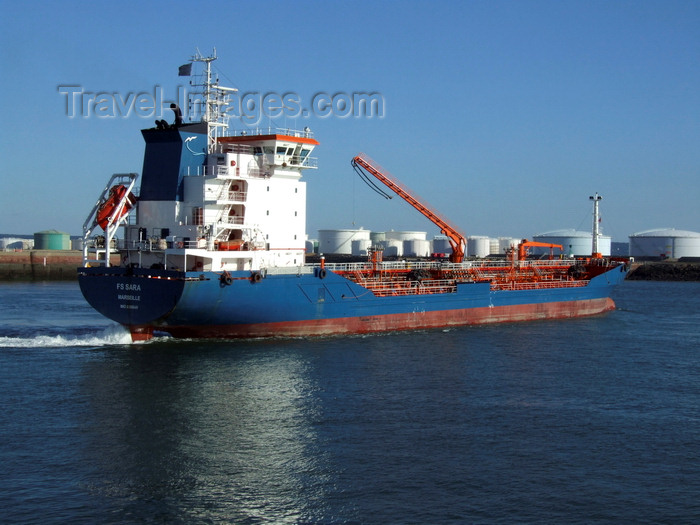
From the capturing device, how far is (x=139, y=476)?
12.8m

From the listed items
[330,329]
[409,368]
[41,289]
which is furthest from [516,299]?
[41,289]

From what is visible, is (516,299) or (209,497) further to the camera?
(516,299)

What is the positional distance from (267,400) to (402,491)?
6.49 metres

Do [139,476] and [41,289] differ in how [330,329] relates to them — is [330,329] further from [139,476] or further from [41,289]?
Answer: [41,289]

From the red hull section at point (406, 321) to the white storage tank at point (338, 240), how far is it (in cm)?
6242

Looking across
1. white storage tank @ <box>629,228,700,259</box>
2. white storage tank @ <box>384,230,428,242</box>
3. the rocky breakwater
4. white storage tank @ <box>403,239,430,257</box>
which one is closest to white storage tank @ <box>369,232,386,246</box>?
white storage tank @ <box>384,230,428,242</box>

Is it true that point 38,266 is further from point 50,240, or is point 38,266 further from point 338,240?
point 338,240

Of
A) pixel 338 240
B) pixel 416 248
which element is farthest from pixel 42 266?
pixel 416 248

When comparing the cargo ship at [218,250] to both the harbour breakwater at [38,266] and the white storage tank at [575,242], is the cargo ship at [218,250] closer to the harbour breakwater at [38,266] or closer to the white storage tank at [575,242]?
the harbour breakwater at [38,266]

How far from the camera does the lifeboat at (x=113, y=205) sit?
84.9ft

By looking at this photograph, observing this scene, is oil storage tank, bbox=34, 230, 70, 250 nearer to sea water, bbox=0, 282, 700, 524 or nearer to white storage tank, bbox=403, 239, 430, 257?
white storage tank, bbox=403, 239, 430, 257

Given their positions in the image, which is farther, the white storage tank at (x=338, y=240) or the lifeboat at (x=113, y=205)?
the white storage tank at (x=338, y=240)

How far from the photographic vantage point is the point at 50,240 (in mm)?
87938

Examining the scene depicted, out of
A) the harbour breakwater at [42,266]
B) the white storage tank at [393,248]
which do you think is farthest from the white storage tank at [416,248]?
the harbour breakwater at [42,266]
